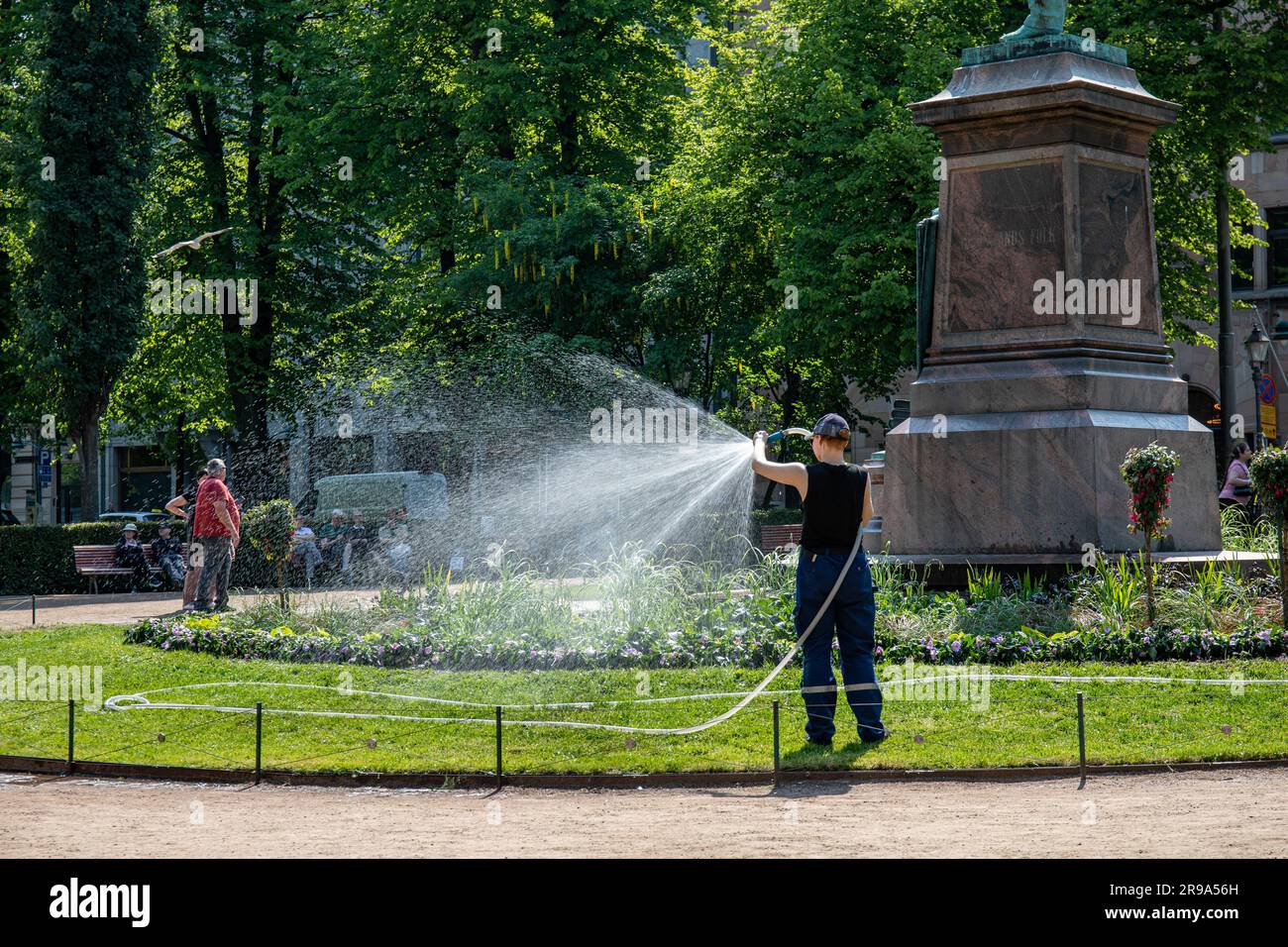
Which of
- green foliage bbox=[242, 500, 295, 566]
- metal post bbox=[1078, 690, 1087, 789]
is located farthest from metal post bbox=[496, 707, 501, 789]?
green foliage bbox=[242, 500, 295, 566]

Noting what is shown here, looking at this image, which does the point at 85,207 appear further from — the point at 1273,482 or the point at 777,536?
the point at 1273,482

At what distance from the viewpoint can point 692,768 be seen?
10656 millimetres

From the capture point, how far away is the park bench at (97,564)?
31469 mm

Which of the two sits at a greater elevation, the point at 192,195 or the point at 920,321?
the point at 192,195

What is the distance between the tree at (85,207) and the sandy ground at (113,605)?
4.74 meters

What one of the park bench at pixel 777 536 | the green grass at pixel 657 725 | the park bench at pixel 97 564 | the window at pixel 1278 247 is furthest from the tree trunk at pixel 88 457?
the window at pixel 1278 247

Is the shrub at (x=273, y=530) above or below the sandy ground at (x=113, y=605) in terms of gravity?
above

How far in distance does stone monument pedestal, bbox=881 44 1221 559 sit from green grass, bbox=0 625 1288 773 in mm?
2874

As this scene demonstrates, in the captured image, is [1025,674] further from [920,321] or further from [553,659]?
[920,321]

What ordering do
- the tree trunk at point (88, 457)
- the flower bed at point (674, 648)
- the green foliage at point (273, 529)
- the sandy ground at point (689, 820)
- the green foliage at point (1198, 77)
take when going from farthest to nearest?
the tree trunk at point (88, 457), the green foliage at point (1198, 77), the green foliage at point (273, 529), the flower bed at point (674, 648), the sandy ground at point (689, 820)

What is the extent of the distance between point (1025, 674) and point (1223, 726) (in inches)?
75.0

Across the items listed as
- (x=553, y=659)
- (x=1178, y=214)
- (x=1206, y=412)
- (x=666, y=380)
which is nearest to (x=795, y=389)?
(x=666, y=380)

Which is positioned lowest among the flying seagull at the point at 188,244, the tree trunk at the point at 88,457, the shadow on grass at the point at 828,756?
the shadow on grass at the point at 828,756

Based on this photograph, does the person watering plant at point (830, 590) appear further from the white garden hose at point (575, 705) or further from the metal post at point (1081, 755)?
the metal post at point (1081, 755)
